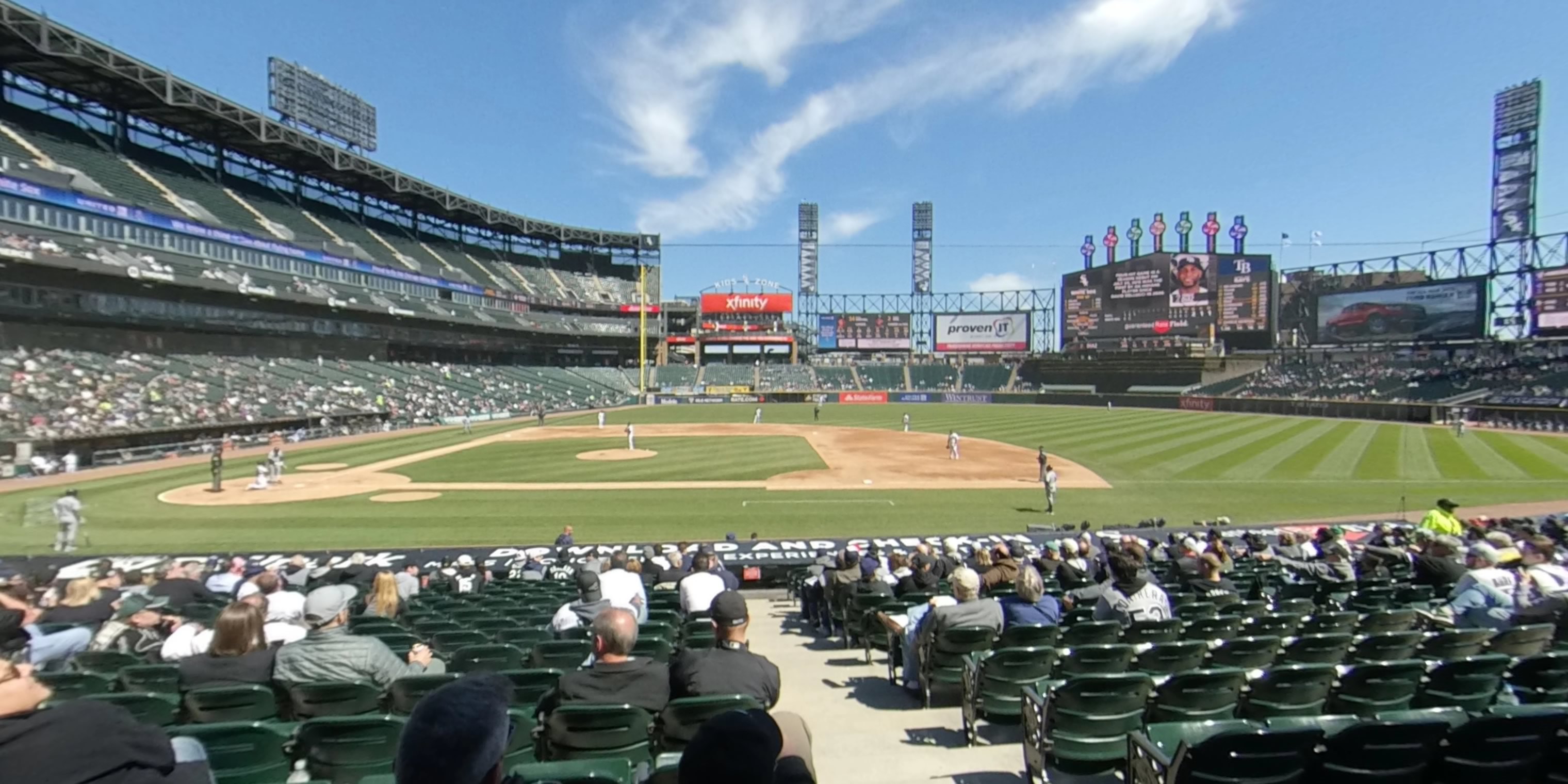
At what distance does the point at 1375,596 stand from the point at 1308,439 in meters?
38.1

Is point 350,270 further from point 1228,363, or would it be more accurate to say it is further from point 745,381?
point 1228,363

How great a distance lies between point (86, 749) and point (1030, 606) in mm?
6937

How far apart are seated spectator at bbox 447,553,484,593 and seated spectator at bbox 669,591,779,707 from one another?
29.6 ft

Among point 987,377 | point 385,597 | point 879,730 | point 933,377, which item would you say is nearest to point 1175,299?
point 987,377

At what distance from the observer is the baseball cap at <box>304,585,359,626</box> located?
620cm

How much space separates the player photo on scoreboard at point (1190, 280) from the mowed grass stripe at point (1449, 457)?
3865 cm

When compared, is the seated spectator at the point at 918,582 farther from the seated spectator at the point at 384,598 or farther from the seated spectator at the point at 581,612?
the seated spectator at the point at 384,598

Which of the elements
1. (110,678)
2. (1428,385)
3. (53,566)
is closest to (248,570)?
(53,566)

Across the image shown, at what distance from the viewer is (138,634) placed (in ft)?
24.5

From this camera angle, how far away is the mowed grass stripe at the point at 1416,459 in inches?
1103

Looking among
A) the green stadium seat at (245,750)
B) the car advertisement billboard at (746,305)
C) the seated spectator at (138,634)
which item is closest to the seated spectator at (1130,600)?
the green stadium seat at (245,750)

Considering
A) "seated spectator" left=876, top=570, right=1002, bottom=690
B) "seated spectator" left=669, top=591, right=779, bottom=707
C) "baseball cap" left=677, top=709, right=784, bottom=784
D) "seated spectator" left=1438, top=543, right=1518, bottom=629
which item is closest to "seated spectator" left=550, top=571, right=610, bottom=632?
"seated spectator" left=669, top=591, right=779, bottom=707

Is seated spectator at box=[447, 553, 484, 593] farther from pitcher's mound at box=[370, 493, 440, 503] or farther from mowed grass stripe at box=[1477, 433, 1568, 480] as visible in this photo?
mowed grass stripe at box=[1477, 433, 1568, 480]

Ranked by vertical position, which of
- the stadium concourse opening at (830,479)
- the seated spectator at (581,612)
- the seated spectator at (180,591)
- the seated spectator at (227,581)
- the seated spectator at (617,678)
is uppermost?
the seated spectator at (617,678)
